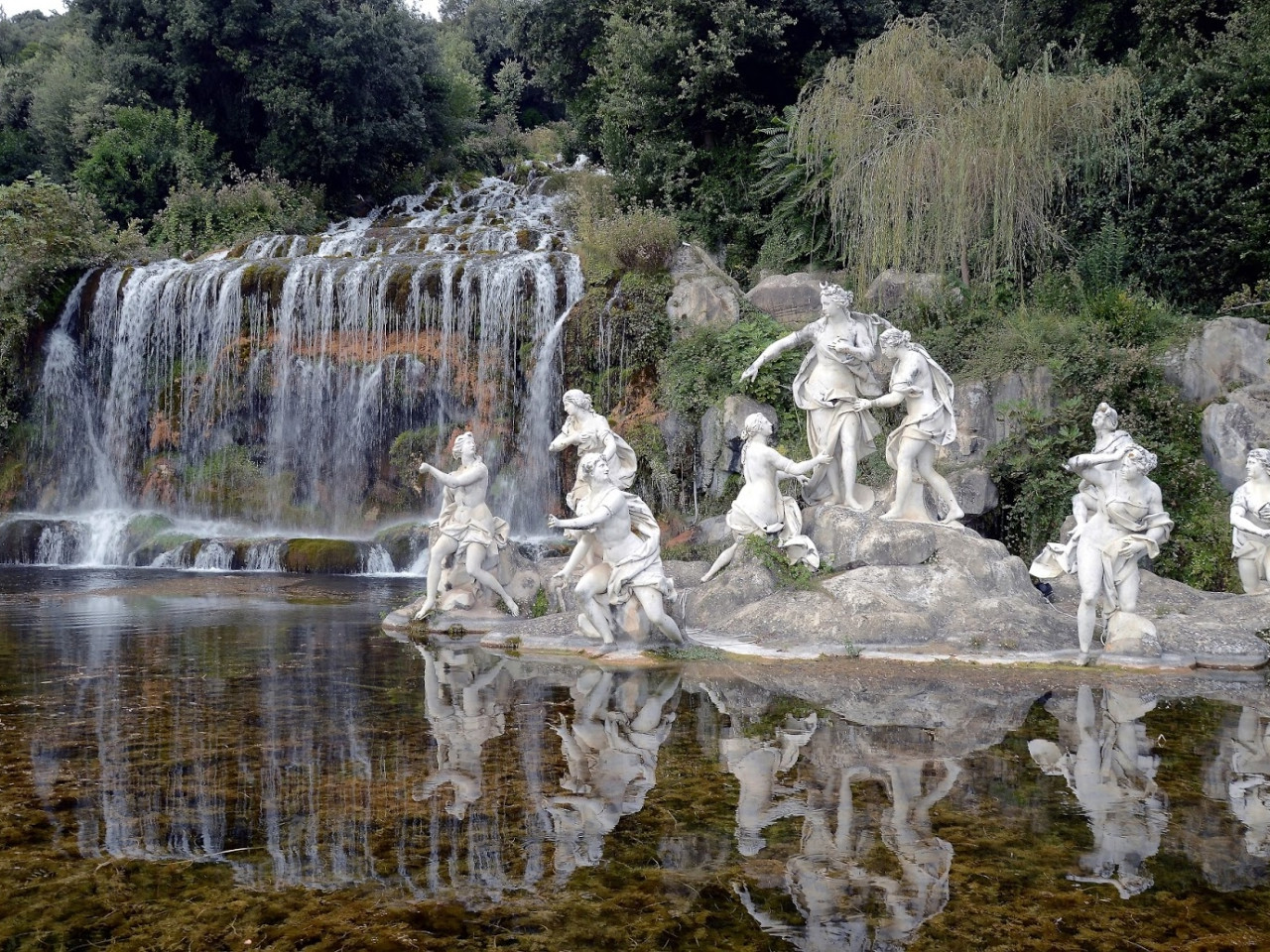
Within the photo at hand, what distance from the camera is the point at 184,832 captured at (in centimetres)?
439

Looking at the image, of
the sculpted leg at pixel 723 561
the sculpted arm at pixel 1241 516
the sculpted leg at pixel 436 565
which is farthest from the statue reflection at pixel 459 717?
the sculpted arm at pixel 1241 516

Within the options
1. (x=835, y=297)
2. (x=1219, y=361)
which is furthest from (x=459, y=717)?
(x=1219, y=361)

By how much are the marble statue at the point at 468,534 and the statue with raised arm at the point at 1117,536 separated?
525 cm

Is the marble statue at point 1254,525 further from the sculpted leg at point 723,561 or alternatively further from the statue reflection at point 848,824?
the statue reflection at point 848,824

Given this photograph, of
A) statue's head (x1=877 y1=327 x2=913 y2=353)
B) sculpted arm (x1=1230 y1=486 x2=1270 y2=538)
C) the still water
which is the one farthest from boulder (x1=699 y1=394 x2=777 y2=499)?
the still water

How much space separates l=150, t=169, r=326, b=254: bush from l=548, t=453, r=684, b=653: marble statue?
1982 centimetres

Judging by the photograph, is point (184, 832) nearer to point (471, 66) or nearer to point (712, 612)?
point (712, 612)

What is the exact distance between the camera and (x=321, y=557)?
17.0 metres

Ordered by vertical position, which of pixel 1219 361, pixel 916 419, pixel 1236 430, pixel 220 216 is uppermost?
pixel 220 216

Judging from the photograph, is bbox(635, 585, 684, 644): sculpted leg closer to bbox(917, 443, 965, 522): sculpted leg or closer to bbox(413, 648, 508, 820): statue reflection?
bbox(413, 648, 508, 820): statue reflection

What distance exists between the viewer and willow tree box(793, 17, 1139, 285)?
15016mm

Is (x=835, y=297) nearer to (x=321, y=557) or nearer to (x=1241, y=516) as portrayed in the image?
(x=1241, y=516)

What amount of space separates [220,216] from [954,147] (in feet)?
64.0

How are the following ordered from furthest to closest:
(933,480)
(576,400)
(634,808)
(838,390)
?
1. (838,390)
2. (933,480)
3. (576,400)
4. (634,808)
